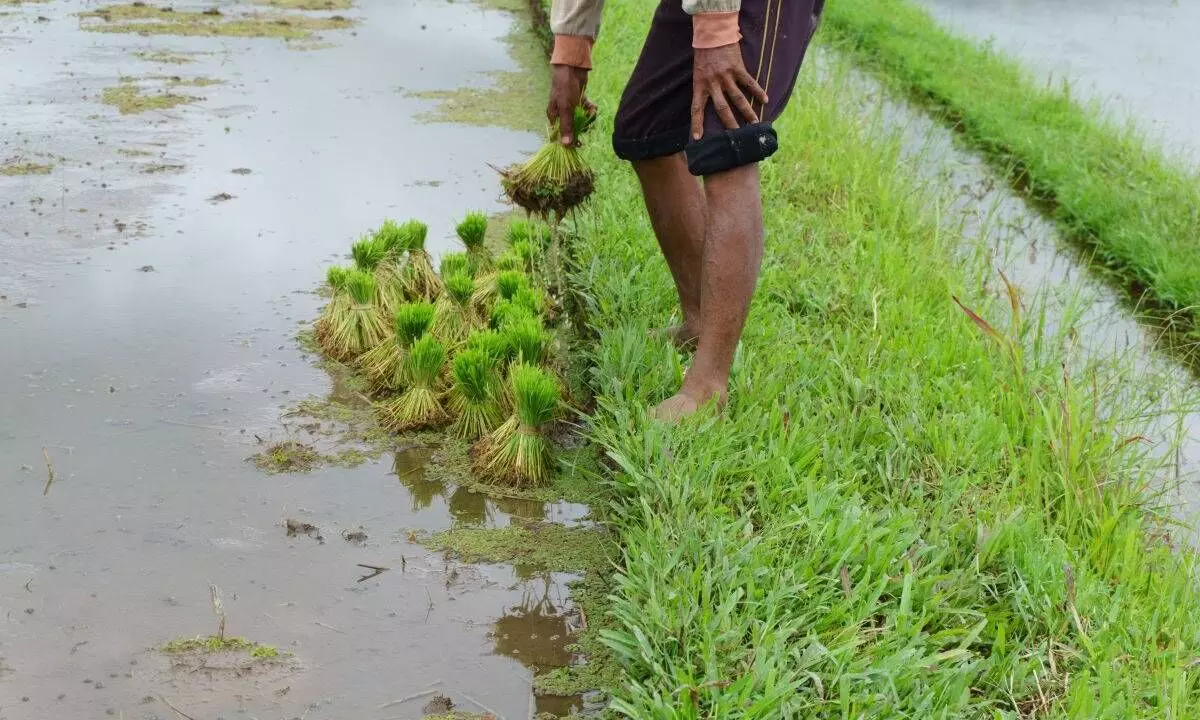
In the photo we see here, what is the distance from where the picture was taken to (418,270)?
144 inches

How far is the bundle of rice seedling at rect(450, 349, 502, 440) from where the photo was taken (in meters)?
2.99

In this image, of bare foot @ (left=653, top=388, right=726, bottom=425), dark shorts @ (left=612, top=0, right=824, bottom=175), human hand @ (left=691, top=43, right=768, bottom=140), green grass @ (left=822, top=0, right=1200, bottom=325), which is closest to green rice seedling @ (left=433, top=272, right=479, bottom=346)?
dark shorts @ (left=612, top=0, right=824, bottom=175)

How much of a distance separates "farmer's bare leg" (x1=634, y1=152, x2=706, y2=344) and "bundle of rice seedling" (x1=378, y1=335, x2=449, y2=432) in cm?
63

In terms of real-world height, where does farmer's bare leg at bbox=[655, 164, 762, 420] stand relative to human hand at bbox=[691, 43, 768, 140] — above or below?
below

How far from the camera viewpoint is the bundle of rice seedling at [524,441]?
2.84 meters

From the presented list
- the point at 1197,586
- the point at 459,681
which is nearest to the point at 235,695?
the point at 459,681

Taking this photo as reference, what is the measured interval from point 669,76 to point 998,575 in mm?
1265

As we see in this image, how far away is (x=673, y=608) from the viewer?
81.1 inches

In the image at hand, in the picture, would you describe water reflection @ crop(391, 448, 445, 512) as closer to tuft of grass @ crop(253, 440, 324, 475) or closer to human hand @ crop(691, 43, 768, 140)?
tuft of grass @ crop(253, 440, 324, 475)

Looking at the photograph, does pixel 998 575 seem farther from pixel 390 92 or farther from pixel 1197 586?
pixel 390 92

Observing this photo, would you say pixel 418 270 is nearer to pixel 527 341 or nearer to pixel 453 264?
pixel 453 264

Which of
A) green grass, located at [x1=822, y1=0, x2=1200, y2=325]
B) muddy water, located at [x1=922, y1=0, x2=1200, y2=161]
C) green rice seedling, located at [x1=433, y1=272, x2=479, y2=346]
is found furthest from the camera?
muddy water, located at [x1=922, y1=0, x2=1200, y2=161]

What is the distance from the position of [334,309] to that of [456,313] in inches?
14.2

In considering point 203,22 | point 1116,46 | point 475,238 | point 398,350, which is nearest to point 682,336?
point 398,350
